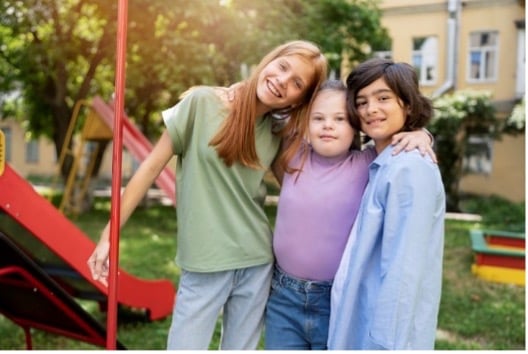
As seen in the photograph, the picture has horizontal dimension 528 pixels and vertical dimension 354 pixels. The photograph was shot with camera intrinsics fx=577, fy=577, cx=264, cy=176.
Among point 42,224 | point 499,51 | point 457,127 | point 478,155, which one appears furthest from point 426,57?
point 42,224

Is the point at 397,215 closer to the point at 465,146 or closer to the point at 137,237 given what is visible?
the point at 137,237

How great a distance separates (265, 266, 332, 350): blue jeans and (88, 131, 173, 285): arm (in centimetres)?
50

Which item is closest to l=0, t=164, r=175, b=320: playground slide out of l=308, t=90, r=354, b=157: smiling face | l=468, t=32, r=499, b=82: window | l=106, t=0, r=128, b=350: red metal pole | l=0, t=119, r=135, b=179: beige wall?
l=106, t=0, r=128, b=350: red metal pole

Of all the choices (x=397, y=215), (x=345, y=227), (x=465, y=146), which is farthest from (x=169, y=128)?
(x=465, y=146)

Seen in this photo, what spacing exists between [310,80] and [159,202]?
1184 centimetres

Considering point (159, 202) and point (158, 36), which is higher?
point (158, 36)

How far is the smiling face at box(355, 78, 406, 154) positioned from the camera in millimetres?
1635

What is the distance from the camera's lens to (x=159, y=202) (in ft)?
43.8

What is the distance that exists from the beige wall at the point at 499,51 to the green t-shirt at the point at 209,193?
1205 centimetres

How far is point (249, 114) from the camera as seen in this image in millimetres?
1785

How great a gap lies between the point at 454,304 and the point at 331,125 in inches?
125

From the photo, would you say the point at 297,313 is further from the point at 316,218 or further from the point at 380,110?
the point at 380,110

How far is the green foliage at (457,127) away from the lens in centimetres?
1163

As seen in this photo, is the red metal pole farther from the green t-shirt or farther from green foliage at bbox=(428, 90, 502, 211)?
green foliage at bbox=(428, 90, 502, 211)
